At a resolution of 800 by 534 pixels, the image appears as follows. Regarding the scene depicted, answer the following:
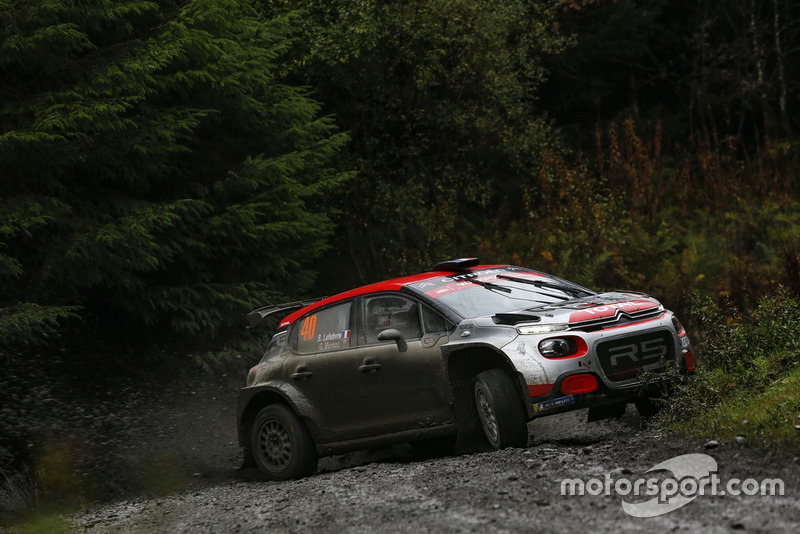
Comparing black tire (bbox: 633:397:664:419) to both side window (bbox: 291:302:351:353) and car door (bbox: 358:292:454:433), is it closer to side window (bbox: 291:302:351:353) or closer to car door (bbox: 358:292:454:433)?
car door (bbox: 358:292:454:433)

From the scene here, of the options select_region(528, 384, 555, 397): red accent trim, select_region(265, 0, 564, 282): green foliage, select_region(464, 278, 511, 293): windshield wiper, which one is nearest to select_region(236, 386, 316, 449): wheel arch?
select_region(464, 278, 511, 293): windshield wiper

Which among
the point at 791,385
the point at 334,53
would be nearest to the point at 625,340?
the point at 791,385

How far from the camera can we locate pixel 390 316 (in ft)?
29.2

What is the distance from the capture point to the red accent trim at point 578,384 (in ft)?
25.2

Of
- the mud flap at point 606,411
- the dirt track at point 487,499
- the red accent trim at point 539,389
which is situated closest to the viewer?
the dirt track at point 487,499

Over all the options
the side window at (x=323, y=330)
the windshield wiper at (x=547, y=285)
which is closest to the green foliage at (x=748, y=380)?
the windshield wiper at (x=547, y=285)

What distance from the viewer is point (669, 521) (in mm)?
5246

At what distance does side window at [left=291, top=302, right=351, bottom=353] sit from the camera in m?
9.22

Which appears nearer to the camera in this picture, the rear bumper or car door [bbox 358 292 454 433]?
the rear bumper

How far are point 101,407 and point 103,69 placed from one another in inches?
172

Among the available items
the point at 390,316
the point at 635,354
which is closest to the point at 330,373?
the point at 390,316

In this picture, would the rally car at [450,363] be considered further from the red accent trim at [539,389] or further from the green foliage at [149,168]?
the green foliage at [149,168]
